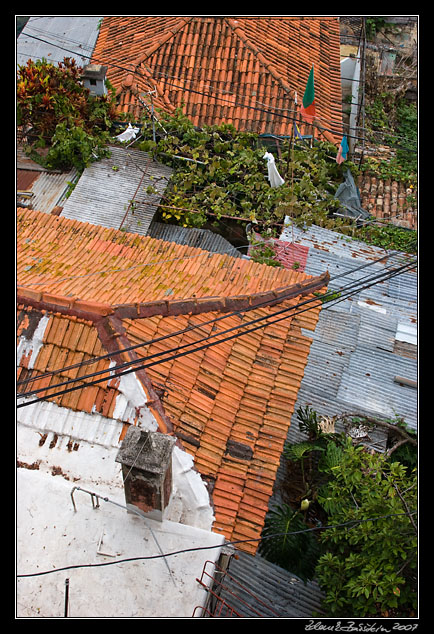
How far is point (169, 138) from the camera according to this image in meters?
14.5

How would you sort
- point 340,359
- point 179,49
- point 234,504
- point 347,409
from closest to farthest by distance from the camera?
1. point 234,504
2. point 347,409
3. point 340,359
4. point 179,49

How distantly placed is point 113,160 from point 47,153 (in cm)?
180

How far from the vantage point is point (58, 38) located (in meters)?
17.9

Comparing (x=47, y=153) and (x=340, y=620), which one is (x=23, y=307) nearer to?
(x=340, y=620)

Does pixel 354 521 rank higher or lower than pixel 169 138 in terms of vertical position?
lower

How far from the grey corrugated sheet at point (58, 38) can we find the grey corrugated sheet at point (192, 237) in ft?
24.1

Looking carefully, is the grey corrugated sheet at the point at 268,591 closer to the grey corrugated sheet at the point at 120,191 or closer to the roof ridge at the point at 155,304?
the roof ridge at the point at 155,304

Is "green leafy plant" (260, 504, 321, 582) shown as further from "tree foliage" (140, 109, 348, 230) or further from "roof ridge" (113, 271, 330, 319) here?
"tree foliage" (140, 109, 348, 230)

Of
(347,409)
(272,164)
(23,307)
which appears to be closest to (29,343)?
(23,307)

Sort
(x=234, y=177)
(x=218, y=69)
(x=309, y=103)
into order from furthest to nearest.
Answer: (x=218, y=69) < (x=234, y=177) < (x=309, y=103)

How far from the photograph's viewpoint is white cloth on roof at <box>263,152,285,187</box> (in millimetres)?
14359

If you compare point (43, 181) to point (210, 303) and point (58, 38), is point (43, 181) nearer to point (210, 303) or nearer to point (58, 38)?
point (58, 38)

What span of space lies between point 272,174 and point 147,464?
10.8 metres

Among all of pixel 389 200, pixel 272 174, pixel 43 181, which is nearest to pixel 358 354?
pixel 272 174
